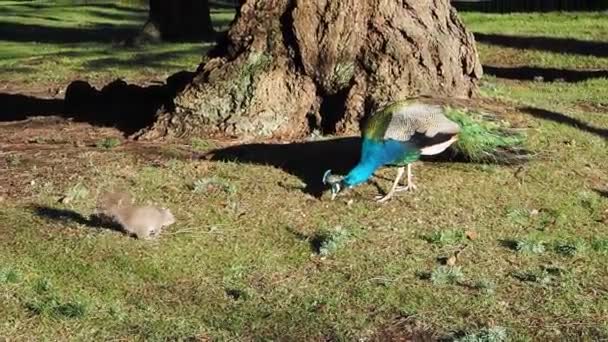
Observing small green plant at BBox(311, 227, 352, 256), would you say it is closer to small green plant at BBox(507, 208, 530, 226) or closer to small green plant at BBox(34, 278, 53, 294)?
small green plant at BBox(507, 208, 530, 226)

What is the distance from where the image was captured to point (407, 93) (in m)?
8.03

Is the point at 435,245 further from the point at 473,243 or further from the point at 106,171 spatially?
the point at 106,171

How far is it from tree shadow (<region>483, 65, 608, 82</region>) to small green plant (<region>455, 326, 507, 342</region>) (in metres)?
7.41

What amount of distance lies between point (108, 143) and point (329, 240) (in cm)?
252

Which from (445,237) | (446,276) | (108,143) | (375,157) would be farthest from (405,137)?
(108,143)

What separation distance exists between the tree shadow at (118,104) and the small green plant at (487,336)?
389cm

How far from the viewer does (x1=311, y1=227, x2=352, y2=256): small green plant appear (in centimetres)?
623

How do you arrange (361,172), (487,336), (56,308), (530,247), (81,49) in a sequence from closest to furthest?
(487,336)
(56,308)
(530,247)
(361,172)
(81,49)

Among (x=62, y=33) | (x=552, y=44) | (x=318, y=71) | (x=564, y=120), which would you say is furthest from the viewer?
(x=62, y=33)

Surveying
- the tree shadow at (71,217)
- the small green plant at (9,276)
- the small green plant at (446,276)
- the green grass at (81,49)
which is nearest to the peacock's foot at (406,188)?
the small green plant at (446,276)

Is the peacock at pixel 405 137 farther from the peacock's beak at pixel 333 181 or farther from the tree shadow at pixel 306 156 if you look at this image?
the tree shadow at pixel 306 156

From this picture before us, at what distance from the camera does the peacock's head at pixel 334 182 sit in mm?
6734

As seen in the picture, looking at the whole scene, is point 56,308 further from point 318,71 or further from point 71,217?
point 318,71

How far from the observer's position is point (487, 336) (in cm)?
516
